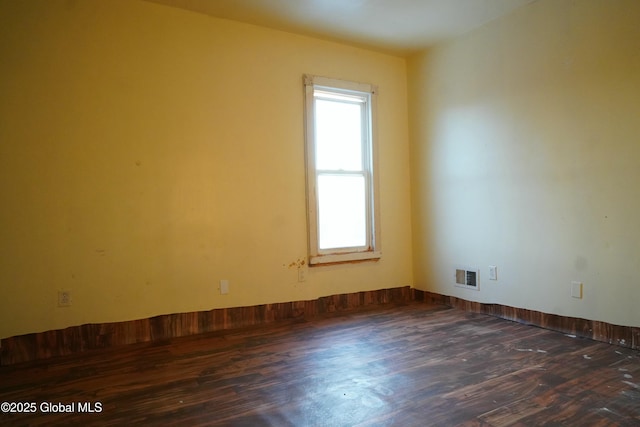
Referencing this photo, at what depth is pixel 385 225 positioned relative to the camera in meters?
4.16

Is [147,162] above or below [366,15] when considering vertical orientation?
below

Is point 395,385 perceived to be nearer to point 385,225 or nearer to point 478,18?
point 385,225

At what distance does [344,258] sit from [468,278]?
123 cm

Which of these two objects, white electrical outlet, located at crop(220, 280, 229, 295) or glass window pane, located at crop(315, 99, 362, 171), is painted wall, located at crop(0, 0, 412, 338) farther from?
glass window pane, located at crop(315, 99, 362, 171)

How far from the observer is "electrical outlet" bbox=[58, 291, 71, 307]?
2.74m

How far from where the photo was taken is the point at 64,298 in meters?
2.75

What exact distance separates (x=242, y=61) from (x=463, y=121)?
2.17 m

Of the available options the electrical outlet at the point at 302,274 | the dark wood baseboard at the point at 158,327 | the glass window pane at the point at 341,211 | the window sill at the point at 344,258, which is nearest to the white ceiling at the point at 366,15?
the glass window pane at the point at 341,211

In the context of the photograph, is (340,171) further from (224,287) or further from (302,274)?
(224,287)

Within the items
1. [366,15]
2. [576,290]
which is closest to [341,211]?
[366,15]

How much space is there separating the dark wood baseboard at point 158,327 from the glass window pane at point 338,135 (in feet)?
4.44

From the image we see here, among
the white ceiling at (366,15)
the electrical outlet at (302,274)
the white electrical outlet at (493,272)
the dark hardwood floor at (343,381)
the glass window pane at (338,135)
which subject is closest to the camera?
the dark hardwood floor at (343,381)

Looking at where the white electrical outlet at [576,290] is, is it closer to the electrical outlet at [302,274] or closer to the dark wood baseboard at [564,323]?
the dark wood baseboard at [564,323]

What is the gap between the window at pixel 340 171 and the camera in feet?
12.2
